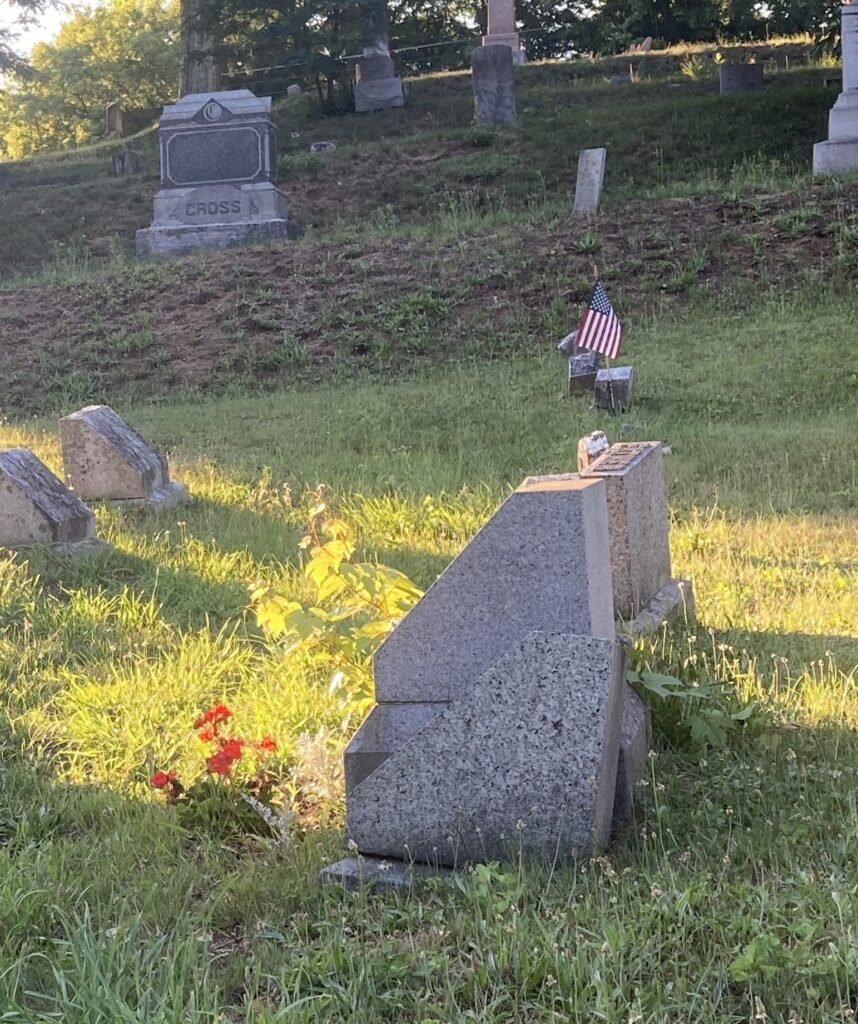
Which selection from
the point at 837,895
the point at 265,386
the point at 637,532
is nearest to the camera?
the point at 837,895

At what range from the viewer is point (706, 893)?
2504mm

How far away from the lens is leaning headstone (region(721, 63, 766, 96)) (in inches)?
1038

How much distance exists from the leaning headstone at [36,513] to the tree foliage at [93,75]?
1782 inches

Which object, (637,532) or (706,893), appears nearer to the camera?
(706,893)

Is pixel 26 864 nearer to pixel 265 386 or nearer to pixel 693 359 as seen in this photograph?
pixel 693 359

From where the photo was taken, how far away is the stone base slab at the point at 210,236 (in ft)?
66.0

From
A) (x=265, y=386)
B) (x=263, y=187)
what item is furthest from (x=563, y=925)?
(x=263, y=187)

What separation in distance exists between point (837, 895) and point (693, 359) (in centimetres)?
1050

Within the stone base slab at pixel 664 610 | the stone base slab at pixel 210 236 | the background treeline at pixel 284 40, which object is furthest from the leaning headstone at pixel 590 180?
the stone base slab at pixel 664 610

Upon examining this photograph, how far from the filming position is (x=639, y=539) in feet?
16.1

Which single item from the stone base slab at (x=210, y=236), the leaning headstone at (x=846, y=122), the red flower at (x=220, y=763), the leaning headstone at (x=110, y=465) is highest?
the leaning headstone at (x=846, y=122)

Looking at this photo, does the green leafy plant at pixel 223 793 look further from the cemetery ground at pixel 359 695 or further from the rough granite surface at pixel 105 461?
the rough granite surface at pixel 105 461

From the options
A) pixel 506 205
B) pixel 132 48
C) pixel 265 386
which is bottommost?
pixel 265 386

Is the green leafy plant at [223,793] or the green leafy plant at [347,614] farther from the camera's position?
the green leafy plant at [347,614]
